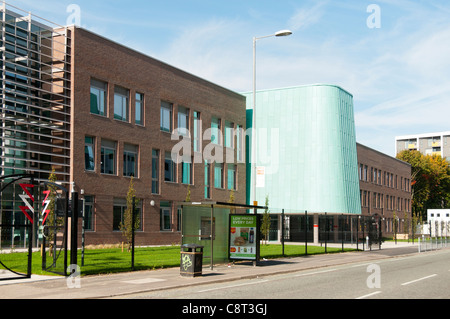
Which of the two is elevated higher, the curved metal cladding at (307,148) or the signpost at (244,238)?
the curved metal cladding at (307,148)

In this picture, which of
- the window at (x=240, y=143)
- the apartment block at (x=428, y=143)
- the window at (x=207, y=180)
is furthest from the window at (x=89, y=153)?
the apartment block at (x=428, y=143)

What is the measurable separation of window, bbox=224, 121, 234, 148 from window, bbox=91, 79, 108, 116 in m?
16.3

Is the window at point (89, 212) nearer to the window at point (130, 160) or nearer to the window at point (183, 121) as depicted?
the window at point (130, 160)

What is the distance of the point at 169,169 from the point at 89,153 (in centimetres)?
907

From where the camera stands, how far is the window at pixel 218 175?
4956 centimetres

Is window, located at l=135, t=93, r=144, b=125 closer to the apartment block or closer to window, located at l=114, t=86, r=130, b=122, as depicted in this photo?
window, located at l=114, t=86, r=130, b=122

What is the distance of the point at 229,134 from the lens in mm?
51781

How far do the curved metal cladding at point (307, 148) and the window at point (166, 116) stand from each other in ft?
49.2

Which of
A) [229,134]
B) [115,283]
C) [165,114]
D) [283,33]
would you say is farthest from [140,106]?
[115,283]

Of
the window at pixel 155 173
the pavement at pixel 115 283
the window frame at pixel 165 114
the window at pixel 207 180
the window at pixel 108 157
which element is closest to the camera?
the pavement at pixel 115 283

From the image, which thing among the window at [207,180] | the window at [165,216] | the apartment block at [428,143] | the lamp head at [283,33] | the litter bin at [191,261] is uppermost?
the apartment block at [428,143]

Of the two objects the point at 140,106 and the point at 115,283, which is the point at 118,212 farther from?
the point at 115,283

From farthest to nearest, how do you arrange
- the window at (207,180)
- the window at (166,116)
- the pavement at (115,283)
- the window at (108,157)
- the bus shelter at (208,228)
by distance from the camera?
1. the window at (207,180)
2. the window at (166,116)
3. the window at (108,157)
4. the bus shelter at (208,228)
5. the pavement at (115,283)

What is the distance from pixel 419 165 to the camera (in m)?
104
